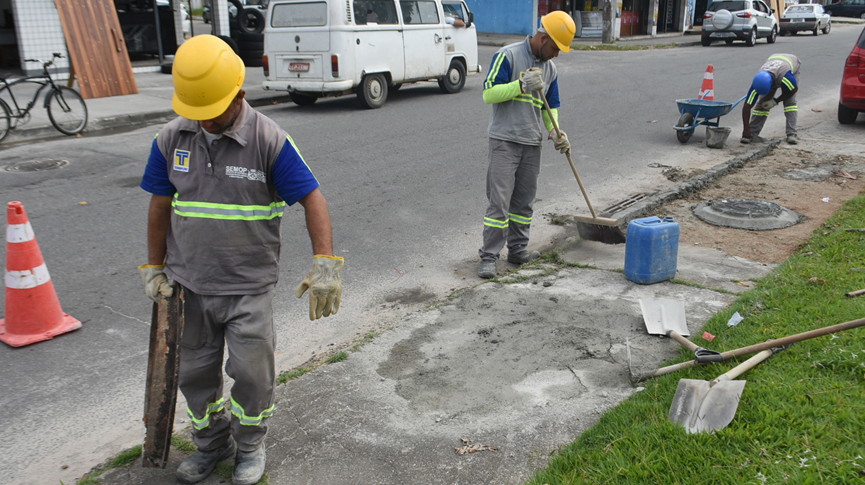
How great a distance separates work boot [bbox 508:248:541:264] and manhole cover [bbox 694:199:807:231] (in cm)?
206

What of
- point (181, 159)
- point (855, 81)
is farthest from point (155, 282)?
point (855, 81)

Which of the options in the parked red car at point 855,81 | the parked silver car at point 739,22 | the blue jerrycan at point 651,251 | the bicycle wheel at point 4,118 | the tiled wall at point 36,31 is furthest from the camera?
the parked silver car at point 739,22

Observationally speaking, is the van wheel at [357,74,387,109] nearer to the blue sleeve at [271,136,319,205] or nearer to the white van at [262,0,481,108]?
the white van at [262,0,481,108]

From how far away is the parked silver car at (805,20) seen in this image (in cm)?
3266

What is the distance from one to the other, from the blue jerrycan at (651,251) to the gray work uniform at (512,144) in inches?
38.7

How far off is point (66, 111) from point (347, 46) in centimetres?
460

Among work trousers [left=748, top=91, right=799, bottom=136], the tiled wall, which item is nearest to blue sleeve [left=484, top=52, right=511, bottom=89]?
work trousers [left=748, top=91, right=799, bottom=136]

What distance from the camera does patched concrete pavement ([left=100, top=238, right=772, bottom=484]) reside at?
300 centimetres

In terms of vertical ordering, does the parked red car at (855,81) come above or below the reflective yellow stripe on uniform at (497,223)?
above

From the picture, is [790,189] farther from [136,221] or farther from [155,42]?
[155,42]

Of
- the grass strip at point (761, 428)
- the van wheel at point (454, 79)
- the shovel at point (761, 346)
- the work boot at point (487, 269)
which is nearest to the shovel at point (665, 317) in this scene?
the grass strip at point (761, 428)

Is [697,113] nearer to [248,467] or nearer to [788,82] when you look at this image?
[788,82]

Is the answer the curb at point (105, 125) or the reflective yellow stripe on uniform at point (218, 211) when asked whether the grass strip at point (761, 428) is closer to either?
the reflective yellow stripe on uniform at point (218, 211)

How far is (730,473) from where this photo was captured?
2.66 m
